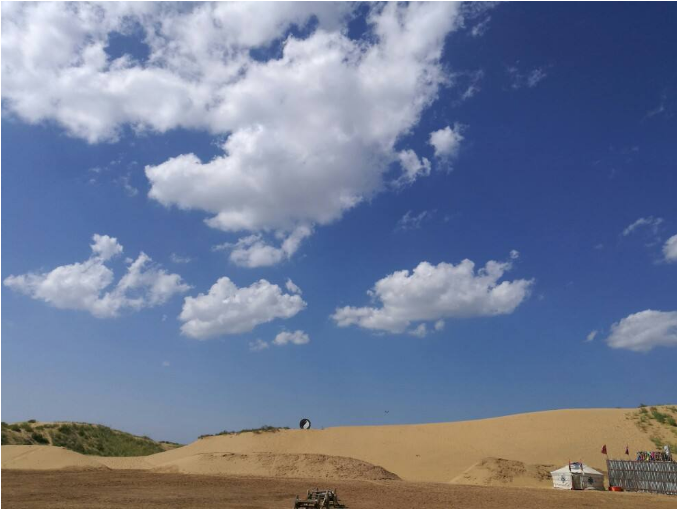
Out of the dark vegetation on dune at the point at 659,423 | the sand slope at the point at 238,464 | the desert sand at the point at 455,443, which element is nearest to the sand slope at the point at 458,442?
the desert sand at the point at 455,443

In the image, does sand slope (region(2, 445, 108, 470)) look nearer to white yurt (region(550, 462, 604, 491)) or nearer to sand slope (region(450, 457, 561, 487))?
sand slope (region(450, 457, 561, 487))

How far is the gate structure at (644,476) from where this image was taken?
30.4 metres

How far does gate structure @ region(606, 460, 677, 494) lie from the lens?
99.8 feet

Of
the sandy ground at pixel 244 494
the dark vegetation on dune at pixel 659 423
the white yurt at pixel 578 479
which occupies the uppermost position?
the dark vegetation on dune at pixel 659 423

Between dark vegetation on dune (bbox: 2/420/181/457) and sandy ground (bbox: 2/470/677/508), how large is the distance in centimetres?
1916

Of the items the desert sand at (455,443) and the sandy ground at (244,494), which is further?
the desert sand at (455,443)

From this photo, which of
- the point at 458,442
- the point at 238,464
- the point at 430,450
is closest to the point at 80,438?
the point at 238,464

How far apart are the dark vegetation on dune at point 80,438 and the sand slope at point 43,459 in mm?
7899

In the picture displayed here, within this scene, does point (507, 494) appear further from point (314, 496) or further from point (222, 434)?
point (222, 434)

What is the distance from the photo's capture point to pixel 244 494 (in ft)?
81.5

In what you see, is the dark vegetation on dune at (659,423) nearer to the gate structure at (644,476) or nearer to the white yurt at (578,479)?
the gate structure at (644,476)

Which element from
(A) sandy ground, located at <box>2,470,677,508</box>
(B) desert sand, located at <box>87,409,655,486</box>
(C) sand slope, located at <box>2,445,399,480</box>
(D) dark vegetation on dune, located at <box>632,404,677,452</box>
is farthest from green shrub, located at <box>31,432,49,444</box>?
(D) dark vegetation on dune, located at <box>632,404,677,452</box>

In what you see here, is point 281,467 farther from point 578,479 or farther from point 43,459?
point 578,479

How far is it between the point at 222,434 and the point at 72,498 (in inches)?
1156
